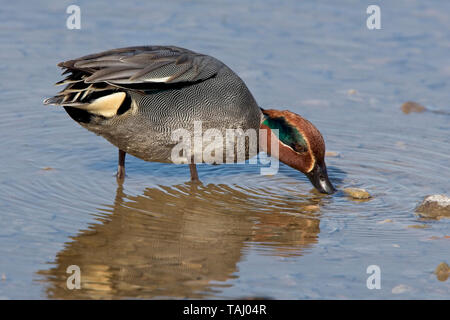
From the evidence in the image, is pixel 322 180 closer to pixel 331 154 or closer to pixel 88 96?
pixel 331 154

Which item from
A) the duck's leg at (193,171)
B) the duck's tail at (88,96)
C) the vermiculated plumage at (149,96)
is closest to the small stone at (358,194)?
the vermiculated plumage at (149,96)

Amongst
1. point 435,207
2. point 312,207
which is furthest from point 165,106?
point 435,207

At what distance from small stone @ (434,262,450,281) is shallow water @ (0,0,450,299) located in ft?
0.24

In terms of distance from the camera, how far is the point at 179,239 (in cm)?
587

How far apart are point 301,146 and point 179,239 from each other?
167 cm

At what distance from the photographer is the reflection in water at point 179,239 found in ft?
16.7

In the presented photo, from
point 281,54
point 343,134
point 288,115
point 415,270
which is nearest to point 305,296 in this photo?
point 415,270

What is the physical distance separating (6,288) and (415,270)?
8.74 ft

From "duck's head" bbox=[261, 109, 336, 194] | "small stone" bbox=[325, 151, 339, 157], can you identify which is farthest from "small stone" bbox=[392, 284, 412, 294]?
"small stone" bbox=[325, 151, 339, 157]

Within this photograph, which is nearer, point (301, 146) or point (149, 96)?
point (149, 96)

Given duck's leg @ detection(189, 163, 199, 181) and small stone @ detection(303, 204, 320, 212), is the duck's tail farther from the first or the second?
small stone @ detection(303, 204, 320, 212)

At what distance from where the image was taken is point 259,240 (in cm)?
594

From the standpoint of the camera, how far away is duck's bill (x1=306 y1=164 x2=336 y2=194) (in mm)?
7012
